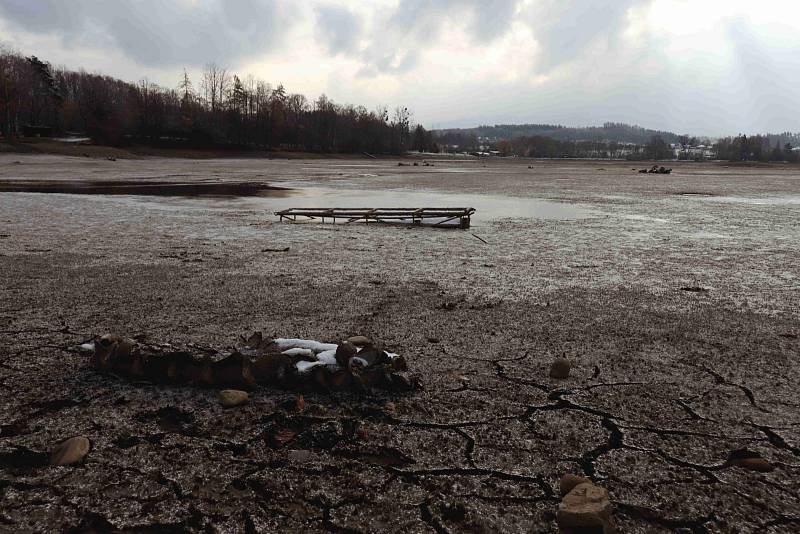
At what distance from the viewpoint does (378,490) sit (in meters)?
3.08

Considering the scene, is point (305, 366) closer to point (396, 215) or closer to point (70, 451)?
point (70, 451)

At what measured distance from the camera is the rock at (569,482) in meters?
3.05

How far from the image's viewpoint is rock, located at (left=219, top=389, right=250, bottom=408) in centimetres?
403

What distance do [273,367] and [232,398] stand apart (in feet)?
1.44

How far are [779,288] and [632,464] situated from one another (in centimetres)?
662

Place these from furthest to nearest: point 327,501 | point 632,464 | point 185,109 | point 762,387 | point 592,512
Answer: point 185,109 < point 762,387 < point 632,464 < point 327,501 < point 592,512

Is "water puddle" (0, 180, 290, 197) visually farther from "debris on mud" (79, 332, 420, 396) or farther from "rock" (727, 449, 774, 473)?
"rock" (727, 449, 774, 473)

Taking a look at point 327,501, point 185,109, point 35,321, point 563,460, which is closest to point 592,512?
A: point 563,460

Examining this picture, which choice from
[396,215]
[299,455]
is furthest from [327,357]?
[396,215]

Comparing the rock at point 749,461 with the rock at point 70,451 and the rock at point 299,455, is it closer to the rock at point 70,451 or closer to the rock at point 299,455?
the rock at point 299,455

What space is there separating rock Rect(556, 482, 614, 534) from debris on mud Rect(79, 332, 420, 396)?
5.64 feet

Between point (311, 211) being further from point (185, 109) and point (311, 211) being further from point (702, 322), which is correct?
point (185, 109)

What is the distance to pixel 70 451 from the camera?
3.33 m

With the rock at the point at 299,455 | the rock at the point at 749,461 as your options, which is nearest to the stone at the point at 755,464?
the rock at the point at 749,461
